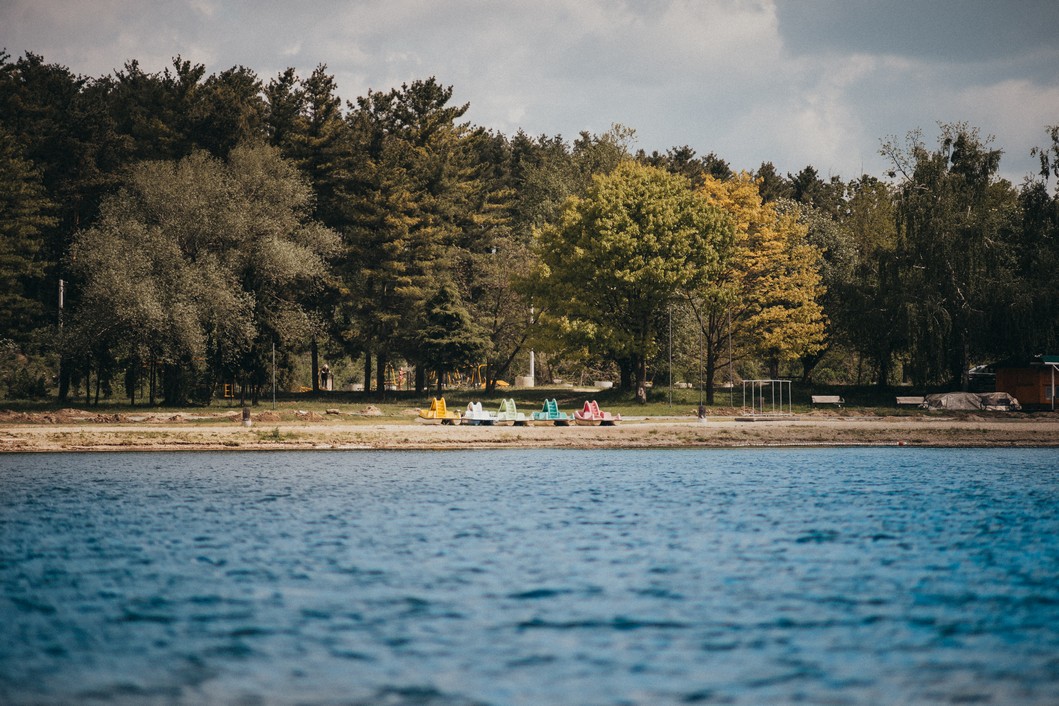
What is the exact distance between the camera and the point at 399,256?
79250 mm

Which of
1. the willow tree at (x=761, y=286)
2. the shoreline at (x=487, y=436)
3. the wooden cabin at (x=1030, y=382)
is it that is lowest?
the shoreline at (x=487, y=436)

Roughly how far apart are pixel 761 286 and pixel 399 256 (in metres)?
28.4

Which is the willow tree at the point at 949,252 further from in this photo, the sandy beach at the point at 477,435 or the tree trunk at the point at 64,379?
the tree trunk at the point at 64,379

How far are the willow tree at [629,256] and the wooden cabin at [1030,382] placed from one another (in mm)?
20692

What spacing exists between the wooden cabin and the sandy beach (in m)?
13.4

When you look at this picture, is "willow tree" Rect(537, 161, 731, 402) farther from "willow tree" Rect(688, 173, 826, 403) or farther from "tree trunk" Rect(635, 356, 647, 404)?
"willow tree" Rect(688, 173, 826, 403)

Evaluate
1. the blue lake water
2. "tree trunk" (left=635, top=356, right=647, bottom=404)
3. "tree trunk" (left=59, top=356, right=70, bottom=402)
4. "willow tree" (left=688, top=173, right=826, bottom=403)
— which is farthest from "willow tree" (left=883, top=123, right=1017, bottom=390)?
"tree trunk" (left=59, top=356, right=70, bottom=402)

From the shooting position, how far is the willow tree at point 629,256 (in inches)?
2687

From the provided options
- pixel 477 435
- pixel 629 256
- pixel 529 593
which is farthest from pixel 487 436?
pixel 529 593

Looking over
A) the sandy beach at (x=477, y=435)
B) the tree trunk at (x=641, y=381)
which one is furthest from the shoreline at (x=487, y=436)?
the tree trunk at (x=641, y=381)

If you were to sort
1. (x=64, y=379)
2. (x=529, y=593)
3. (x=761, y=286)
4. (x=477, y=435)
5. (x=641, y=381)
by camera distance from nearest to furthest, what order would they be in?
(x=529, y=593) < (x=477, y=435) < (x=641, y=381) < (x=64, y=379) < (x=761, y=286)

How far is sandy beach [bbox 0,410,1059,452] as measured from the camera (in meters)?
43.8

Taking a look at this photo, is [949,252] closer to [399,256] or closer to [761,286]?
[761,286]

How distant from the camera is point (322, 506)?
83.1ft
